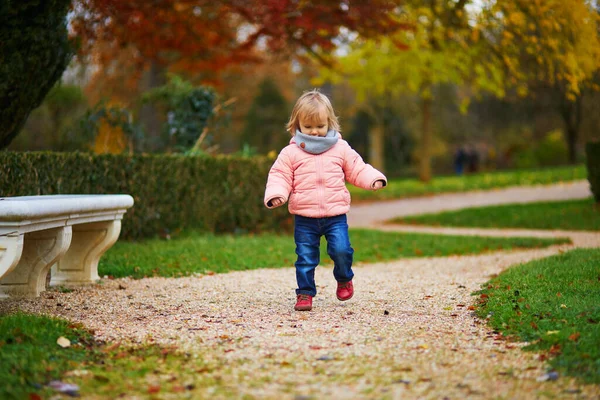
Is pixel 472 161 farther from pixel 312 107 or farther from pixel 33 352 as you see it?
pixel 33 352

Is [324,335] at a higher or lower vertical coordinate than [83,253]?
lower

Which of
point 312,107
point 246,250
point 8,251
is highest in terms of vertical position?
point 312,107

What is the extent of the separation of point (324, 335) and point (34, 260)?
254 cm

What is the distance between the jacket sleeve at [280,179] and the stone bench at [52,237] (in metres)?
1.50

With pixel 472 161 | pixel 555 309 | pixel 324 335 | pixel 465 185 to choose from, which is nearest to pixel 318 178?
pixel 324 335

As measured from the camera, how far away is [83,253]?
21.1 ft

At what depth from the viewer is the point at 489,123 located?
42.9 m

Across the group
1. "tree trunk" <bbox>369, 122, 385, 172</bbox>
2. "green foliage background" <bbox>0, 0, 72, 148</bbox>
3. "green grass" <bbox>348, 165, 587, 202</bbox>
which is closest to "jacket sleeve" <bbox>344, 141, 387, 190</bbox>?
"green foliage background" <bbox>0, 0, 72, 148</bbox>

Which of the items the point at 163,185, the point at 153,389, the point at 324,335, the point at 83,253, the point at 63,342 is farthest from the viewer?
the point at 163,185

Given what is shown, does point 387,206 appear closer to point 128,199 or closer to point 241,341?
point 128,199

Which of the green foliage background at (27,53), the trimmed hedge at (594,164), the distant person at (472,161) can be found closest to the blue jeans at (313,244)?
the green foliage background at (27,53)

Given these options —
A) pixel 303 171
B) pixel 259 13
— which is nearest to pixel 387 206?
pixel 259 13

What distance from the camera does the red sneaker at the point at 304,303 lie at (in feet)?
17.0

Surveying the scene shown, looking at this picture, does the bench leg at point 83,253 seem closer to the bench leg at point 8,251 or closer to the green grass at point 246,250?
the green grass at point 246,250
